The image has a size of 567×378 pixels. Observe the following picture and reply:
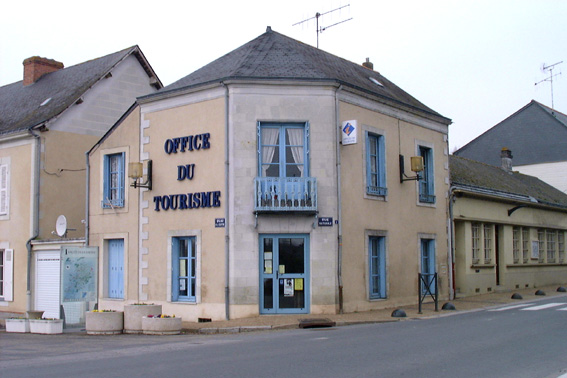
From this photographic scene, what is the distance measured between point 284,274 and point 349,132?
4032mm

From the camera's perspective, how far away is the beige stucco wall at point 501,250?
902 inches

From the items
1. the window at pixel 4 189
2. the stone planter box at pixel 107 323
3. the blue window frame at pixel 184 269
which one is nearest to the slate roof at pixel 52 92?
the window at pixel 4 189

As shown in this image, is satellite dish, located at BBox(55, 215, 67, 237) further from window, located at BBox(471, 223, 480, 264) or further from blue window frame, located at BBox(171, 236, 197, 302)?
window, located at BBox(471, 223, 480, 264)

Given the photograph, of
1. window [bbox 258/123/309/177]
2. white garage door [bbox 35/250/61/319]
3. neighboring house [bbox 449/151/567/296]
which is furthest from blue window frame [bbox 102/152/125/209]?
neighboring house [bbox 449/151/567/296]

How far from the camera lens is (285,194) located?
54.3 ft

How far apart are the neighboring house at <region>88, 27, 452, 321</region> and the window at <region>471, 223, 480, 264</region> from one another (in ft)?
13.3

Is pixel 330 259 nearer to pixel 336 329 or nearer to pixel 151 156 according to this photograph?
pixel 336 329

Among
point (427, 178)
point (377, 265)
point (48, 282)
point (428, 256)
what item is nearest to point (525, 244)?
point (428, 256)

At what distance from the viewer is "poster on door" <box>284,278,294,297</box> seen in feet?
54.6

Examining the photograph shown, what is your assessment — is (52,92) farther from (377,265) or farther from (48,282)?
(377,265)

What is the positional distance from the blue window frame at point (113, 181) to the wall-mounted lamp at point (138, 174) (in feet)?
4.55

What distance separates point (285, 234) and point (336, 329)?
326 centimetres

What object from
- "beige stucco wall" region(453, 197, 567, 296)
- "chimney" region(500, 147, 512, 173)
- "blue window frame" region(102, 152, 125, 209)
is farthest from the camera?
"chimney" region(500, 147, 512, 173)

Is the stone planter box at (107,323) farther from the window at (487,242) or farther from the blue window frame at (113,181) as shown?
the window at (487,242)
